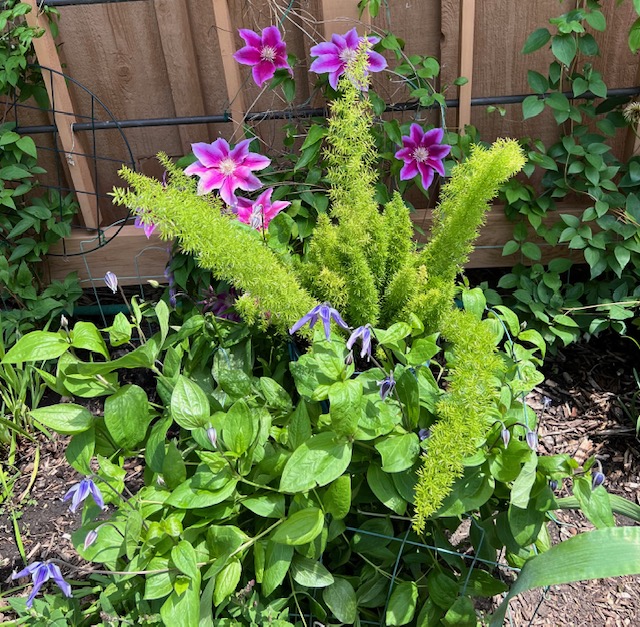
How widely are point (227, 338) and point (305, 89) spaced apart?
0.95 m

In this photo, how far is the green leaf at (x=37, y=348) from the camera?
1120 mm

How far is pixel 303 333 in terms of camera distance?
125 cm

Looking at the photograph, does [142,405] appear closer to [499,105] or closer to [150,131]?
[150,131]

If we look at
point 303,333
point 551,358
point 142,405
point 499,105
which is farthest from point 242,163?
point 551,358

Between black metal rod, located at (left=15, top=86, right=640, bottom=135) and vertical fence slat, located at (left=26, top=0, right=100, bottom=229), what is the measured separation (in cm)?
5

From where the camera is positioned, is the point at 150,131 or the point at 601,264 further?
the point at 150,131

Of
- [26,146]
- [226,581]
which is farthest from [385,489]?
[26,146]

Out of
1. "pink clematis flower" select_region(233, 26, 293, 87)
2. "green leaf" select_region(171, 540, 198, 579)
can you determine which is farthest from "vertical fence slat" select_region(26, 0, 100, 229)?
"green leaf" select_region(171, 540, 198, 579)

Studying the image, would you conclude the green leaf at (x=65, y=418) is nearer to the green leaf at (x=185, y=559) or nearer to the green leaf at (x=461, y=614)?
the green leaf at (x=185, y=559)

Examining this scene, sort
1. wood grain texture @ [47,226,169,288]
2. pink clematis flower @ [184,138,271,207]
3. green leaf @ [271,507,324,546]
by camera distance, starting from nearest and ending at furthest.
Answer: green leaf @ [271,507,324,546] → pink clematis flower @ [184,138,271,207] → wood grain texture @ [47,226,169,288]

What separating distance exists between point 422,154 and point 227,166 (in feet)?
1.68

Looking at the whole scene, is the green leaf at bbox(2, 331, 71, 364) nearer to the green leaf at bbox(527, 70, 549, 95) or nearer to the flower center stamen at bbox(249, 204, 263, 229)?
the flower center stamen at bbox(249, 204, 263, 229)

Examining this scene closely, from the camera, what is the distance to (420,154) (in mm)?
1698

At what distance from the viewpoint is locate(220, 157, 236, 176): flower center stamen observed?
1606 mm
